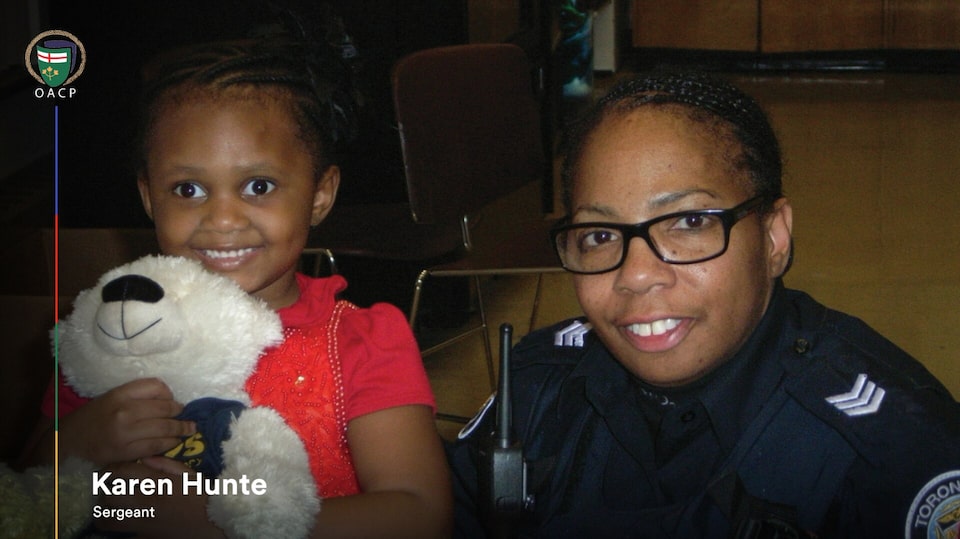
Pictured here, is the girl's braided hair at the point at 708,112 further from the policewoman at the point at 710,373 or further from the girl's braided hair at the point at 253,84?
the girl's braided hair at the point at 253,84

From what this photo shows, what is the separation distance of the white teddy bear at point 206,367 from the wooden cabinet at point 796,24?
25.9 feet

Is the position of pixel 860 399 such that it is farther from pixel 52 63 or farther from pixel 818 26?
pixel 818 26

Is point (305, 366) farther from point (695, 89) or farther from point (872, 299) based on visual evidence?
point (872, 299)

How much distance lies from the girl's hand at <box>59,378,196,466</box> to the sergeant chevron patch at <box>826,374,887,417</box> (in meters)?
0.54

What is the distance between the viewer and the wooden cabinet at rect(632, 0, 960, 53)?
7934 mm

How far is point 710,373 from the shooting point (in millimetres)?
980

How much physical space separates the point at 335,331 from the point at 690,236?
1.18ft

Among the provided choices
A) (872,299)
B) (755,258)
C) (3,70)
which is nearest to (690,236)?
(755,258)

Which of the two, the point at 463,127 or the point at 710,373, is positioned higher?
the point at 463,127

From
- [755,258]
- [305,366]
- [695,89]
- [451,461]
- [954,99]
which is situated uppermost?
[954,99]

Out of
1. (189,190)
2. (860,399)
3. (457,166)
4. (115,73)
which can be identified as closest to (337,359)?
(189,190)

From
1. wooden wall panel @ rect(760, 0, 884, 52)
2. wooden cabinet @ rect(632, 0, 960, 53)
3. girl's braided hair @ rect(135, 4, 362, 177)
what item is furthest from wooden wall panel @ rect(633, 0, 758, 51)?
girl's braided hair @ rect(135, 4, 362, 177)

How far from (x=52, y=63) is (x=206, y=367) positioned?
37cm

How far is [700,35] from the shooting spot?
845 cm
